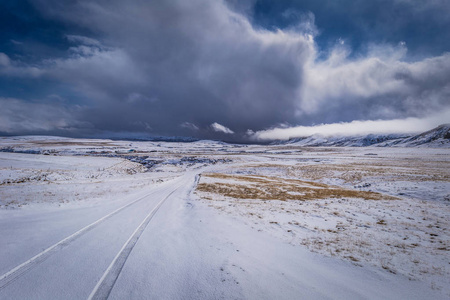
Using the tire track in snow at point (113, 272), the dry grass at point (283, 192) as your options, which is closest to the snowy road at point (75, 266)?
the tire track in snow at point (113, 272)

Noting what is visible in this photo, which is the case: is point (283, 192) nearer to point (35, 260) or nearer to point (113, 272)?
point (113, 272)

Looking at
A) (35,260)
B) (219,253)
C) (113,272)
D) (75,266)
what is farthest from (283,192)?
(35,260)

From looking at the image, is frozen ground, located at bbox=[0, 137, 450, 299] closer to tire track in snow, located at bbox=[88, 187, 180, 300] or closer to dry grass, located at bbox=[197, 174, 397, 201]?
tire track in snow, located at bbox=[88, 187, 180, 300]

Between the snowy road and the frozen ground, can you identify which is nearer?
the snowy road

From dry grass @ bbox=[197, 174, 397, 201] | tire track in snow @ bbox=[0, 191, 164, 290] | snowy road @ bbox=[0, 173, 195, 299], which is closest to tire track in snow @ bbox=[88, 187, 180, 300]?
snowy road @ bbox=[0, 173, 195, 299]

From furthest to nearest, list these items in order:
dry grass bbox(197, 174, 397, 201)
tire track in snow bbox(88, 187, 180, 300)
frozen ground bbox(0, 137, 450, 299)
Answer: dry grass bbox(197, 174, 397, 201), frozen ground bbox(0, 137, 450, 299), tire track in snow bbox(88, 187, 180, 300)

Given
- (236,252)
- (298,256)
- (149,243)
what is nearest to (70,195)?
(149,243)

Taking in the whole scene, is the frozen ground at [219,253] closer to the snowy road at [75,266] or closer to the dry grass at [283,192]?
the snowy road at [75,266]

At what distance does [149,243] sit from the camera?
7801 millimetres

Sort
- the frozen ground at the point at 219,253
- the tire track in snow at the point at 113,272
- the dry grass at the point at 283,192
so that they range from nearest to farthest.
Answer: the tire track in snow at the point at 113,272 < the frozen ground at the point at 219,253 < the dry grass at the point at 283,192

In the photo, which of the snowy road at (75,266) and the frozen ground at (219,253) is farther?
the frozen ground at (219,253)

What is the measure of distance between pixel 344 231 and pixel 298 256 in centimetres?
446

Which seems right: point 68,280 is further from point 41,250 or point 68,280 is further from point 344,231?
point 344,231

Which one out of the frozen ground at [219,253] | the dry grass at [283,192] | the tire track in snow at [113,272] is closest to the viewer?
the tire track in snow at [113,272]
